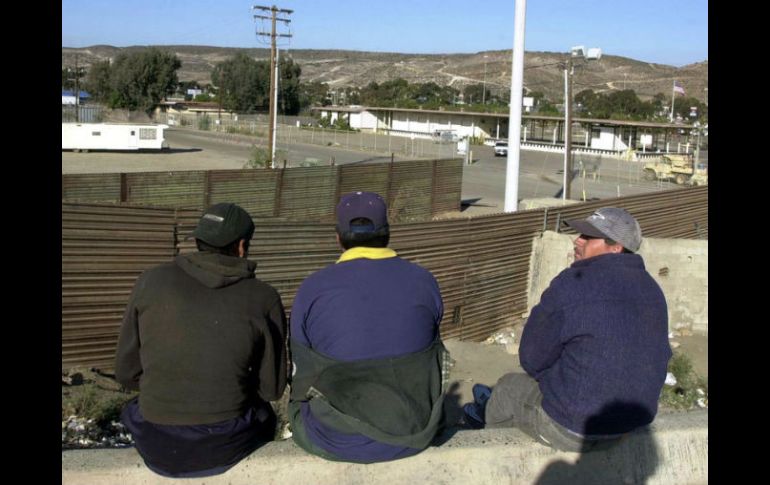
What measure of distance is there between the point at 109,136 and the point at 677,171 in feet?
115

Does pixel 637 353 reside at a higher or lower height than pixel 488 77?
lower

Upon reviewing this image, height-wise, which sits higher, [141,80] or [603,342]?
[141,80]

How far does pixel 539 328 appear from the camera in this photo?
3.20m

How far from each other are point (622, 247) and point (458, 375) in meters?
6.33

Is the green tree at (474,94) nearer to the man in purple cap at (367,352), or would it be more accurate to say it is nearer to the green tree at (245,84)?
the green tree at (245,84)

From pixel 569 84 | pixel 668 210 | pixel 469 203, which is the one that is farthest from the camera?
pixel 569 84

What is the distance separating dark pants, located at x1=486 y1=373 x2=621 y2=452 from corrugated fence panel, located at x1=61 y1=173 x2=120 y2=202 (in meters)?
13.0

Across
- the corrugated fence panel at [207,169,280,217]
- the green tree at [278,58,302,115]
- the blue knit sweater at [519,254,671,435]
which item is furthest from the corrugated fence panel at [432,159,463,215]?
the green tree at [278,58,302,115]

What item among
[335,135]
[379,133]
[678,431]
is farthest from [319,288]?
[379,133]

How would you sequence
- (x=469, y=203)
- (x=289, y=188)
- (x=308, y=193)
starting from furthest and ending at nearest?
1. (x=469, y=203)
2. (x=308, y=193)
3. (x=289, y=188)

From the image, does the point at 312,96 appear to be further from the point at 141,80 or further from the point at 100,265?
the point at 100,265

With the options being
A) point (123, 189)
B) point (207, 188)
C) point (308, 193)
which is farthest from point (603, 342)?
point (308, 193)

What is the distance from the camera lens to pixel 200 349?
2875mm

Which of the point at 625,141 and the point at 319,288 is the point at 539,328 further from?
the point at 625,141
